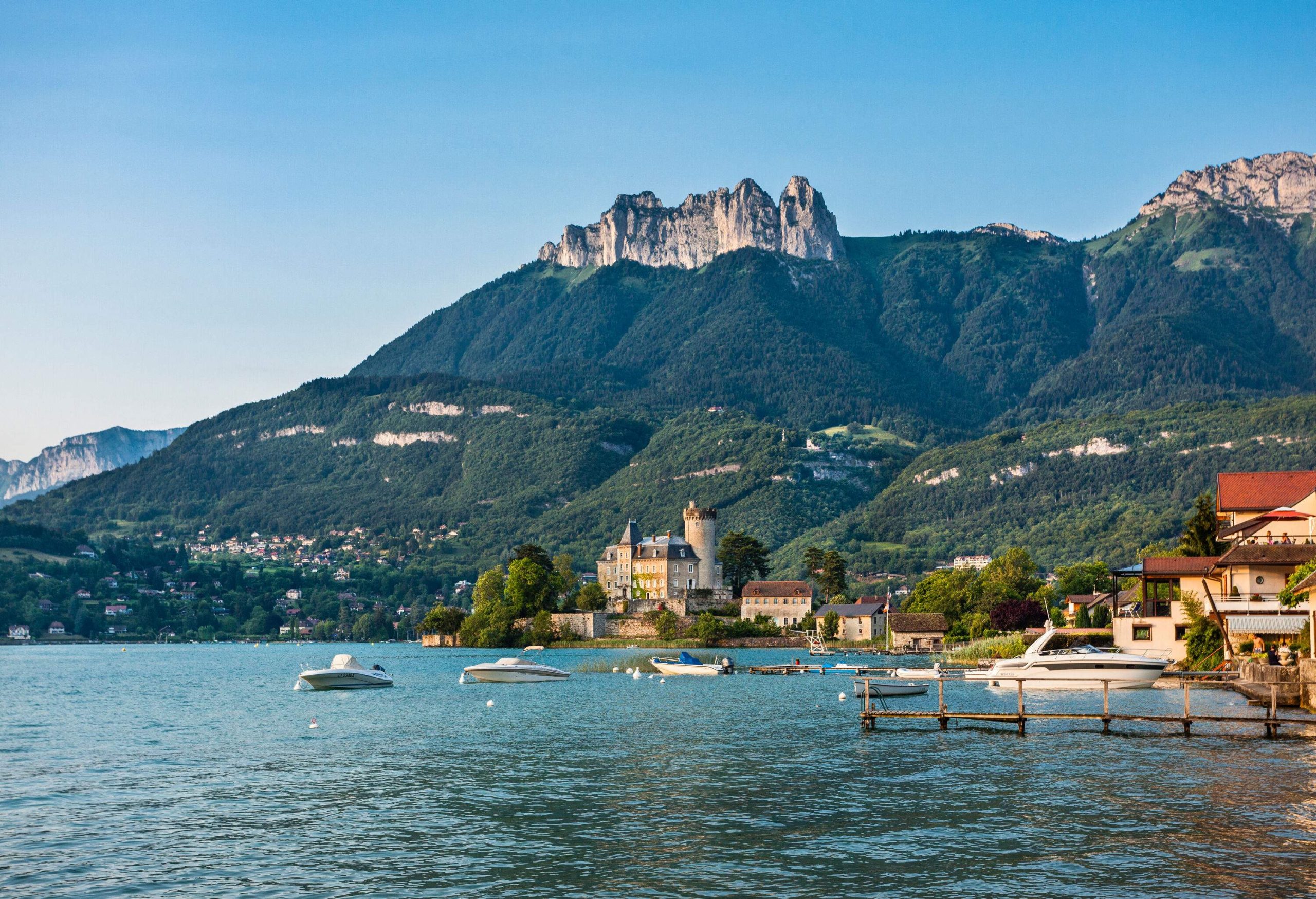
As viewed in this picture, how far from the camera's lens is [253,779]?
38.5 metres

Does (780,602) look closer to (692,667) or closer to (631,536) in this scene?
(631,536)

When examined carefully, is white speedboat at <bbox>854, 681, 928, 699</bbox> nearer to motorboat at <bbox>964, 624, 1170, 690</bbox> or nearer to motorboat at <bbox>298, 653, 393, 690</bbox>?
motorboat at <bbox>964, 624, 1170, 690</bbox>

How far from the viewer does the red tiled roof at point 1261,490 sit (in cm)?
8112

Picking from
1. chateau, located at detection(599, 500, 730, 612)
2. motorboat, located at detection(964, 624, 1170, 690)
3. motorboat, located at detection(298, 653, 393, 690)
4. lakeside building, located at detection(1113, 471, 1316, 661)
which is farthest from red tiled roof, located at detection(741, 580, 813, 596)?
motorboat, located at detection(964, 624, 1170, 690)

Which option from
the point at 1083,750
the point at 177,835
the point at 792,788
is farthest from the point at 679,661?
the point at 177,835

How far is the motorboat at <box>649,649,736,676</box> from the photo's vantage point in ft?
308

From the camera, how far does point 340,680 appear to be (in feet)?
265

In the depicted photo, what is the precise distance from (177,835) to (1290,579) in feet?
172

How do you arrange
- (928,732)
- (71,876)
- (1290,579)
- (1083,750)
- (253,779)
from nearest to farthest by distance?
(71,876), (253,779), (1083,750), (928,732), (1290,579)

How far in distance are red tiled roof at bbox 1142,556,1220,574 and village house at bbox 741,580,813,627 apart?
3085 inches

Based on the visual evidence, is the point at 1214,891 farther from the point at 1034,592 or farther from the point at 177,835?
the point at 1034,592

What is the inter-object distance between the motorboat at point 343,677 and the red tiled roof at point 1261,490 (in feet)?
174

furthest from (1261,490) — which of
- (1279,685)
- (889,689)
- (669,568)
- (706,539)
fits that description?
(706,539)

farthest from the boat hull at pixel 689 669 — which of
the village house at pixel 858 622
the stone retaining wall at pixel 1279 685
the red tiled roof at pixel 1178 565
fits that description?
the village house at pixel 858 622
